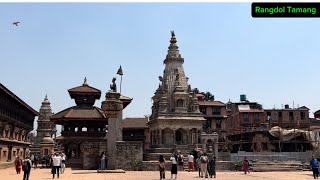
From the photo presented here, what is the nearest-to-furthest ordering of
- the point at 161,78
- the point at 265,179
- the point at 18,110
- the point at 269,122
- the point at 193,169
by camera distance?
the point at 265,179, the point at 193,169, the point at 18,110, the point at 161,78, the point at 269,122

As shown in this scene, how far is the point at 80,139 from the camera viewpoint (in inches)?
1791

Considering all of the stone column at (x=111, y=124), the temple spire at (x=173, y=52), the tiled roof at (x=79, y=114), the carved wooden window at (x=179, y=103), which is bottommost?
the stone column at (x=111, y=124)

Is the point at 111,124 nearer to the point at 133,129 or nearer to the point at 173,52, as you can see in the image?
the point at 173,52

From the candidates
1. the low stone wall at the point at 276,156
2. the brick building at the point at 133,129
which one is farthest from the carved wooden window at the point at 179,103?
the brick building at the point at 133,129

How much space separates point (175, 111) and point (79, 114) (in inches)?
520

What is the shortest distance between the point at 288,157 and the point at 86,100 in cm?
2598

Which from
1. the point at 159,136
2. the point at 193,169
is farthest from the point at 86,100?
the point at 193,169

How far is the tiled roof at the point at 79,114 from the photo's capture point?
44594mm

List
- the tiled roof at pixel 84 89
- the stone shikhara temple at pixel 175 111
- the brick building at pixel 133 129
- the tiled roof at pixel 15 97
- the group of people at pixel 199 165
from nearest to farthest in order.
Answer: the group of people at pixel 199 165 < the tiled roof at pixel 15 97 < the tiled roof at pixel 84 89 < the stone shikhara temple at pixel 175 111 < the brick building at pixel 133 129

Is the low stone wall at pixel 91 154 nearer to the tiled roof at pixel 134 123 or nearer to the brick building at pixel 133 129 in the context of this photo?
the brick building at pixel 133 129

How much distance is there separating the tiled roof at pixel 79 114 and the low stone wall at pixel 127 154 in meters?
13.2

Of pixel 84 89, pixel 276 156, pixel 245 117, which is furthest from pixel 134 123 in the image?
pixel 276 156

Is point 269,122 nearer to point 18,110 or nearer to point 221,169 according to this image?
point 221,169

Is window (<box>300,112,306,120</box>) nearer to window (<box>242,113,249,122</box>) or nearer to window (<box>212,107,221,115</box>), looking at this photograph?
window (<box>242,113,249,122</box>)
